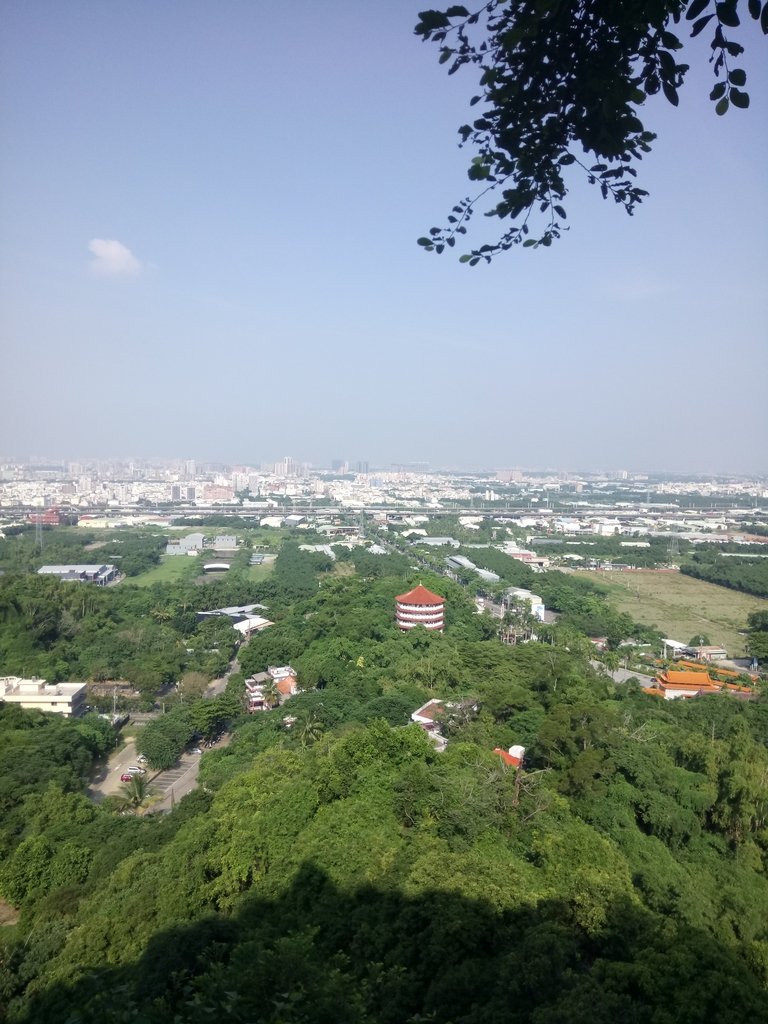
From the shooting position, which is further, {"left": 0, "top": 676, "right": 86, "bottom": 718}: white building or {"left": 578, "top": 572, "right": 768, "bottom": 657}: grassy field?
{"left": 578, "top": 572, "right": 768, "bottom": 657}: grassy field

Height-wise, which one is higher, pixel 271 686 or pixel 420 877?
pixel 420 877

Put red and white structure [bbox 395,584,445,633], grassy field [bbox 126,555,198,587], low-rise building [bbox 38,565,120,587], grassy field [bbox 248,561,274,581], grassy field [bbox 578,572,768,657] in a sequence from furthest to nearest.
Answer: grassy field [bbox 248,561,274,581] < grassy field [bbox 126,555,198,587] < low-rise building [bbox 38,565,120,587] < grassy field [bbox 578,572,768,657] < red and white structure [bbox 395,584,445,633]

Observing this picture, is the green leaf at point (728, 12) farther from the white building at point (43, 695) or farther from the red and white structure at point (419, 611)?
the red and white structure at point (419, 611)

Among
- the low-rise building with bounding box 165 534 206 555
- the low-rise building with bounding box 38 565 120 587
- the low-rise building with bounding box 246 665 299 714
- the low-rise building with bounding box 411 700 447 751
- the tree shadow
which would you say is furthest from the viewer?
the low-rise building with bounding box 165 534 206 555

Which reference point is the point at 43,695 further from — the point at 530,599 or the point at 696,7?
the point at 530,599

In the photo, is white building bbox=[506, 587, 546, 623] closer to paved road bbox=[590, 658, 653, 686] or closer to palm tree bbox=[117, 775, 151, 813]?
paved road bbox=[590, 658, 653, 686]

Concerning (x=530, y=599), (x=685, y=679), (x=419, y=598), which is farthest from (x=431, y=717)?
(x=530, y=599)

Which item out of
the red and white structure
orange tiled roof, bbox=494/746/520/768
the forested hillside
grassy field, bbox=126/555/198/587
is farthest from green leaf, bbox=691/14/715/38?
grassy field, bbox=126/555/198/587
